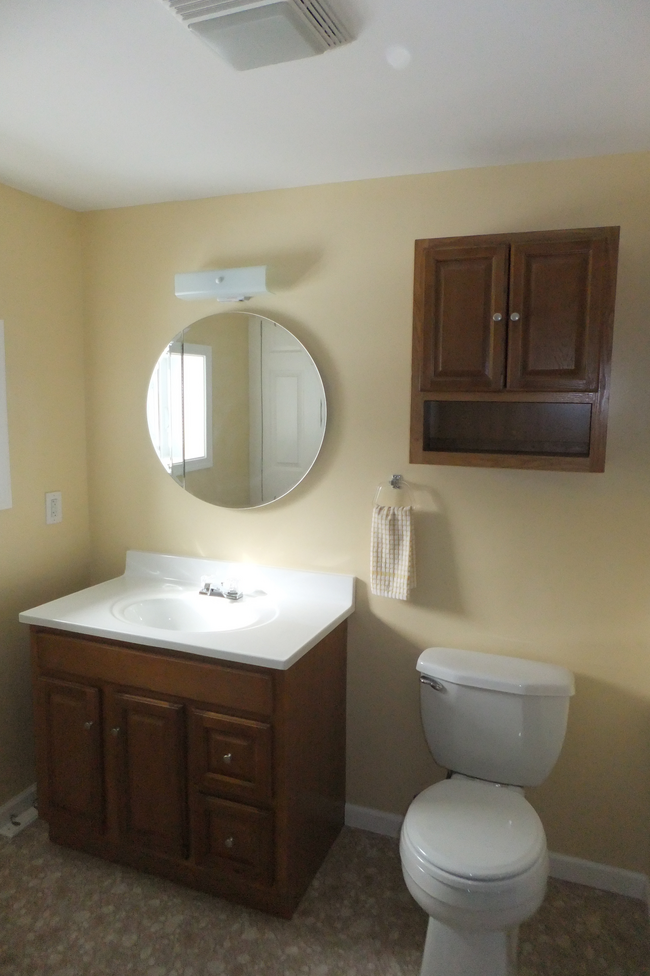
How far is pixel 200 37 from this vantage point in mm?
1304

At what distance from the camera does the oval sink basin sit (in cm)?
228

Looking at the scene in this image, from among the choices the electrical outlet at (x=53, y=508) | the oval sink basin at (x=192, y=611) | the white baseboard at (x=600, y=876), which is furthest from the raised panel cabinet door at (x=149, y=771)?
the white baseboard at (x=600, y=876)

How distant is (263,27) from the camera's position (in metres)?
1.26

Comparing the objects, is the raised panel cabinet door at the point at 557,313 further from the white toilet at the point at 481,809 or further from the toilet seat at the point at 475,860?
the toilet seat at the point at 475,860

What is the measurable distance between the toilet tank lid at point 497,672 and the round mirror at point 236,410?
0.79 meters

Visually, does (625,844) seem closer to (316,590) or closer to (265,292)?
(316,590)

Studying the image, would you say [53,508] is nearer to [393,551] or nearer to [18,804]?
[18,804]

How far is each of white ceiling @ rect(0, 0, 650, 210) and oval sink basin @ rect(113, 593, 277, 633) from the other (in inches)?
58.2

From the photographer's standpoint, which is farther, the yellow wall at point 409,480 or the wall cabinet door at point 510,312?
the yellow wall at point 409,480

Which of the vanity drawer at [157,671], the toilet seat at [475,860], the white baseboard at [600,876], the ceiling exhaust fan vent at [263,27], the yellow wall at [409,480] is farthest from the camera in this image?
the white baseboard at [600,876]

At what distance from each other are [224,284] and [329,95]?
2.71 ft

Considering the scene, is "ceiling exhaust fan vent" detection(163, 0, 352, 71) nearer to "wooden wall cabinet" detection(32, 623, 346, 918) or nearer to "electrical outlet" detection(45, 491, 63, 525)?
"wooden wall cabinet" detection(32, 623, 346, 918)

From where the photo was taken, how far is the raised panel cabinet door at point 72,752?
2.12 metres

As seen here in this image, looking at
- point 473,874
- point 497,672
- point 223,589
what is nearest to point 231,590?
point 223,589
